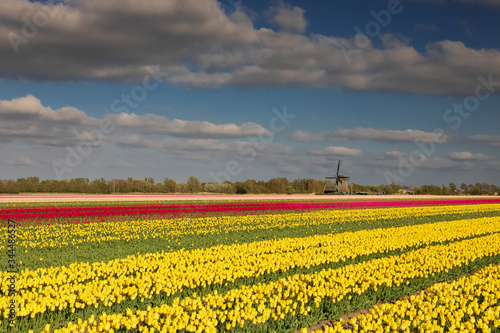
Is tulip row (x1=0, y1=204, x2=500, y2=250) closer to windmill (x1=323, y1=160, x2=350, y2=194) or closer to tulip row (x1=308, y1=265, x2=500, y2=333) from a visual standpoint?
tulip row (x1=308, y1=265, x2=500, y2=333)

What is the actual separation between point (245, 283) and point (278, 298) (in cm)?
238

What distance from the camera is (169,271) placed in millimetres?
11664

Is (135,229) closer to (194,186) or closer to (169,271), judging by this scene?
(169,271)

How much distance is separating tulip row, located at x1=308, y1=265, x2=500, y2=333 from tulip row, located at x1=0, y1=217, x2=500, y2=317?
4.28 metres

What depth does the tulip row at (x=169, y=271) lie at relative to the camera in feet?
29.1

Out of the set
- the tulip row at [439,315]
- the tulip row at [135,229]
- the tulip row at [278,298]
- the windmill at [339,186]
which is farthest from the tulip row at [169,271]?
the windmill at [339,186]

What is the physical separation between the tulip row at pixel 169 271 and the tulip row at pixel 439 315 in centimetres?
428

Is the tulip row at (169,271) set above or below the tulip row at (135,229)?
above

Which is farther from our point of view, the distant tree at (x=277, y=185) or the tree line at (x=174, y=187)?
the distant tree at (x=277, y=185)

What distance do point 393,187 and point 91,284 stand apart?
17132 cm

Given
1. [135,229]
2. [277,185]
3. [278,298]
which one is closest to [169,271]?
[278,298]

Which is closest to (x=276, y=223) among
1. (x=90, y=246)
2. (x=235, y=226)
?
(x=235, y=226)

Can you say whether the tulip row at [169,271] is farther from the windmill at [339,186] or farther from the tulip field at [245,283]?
the windmill at [339,186]

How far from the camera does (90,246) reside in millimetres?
17438
